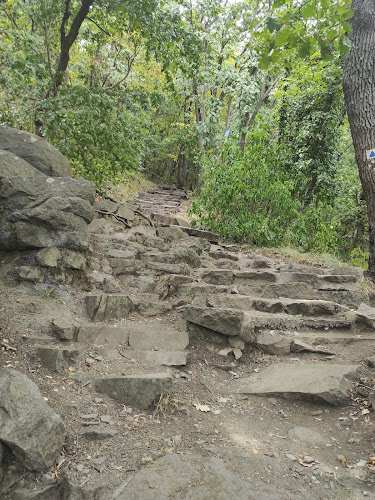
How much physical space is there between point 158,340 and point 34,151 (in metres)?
4.01

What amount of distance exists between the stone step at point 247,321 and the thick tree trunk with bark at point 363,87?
2204 millimetres

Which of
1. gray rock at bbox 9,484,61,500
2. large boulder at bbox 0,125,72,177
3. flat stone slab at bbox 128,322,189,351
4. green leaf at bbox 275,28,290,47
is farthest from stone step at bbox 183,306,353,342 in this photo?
large boulder at bbox 0,125,72,177

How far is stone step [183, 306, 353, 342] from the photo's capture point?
14.1ft

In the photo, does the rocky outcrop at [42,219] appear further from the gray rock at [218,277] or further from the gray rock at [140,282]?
the gray rock at [218,277]

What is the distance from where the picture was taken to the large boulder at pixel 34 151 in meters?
6.24

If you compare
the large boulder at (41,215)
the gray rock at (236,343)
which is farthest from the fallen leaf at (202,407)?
the large boulder at (41,215)

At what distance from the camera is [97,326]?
168 inches

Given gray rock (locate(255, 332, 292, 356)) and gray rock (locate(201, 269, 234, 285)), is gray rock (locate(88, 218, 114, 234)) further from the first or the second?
gray rock (locate(255, 332, 292, 356))

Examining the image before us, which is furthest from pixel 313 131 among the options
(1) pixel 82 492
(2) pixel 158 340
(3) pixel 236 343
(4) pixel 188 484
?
(1) pixel 82 492

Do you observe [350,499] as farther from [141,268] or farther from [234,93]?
[234,93]

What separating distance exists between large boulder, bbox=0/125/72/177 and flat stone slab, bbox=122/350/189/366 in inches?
145

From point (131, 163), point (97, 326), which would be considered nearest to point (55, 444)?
point (97, 326)

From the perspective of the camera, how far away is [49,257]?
193 inches

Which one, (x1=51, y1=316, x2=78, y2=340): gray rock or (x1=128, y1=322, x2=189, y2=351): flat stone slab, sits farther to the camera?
(x1=128, y1=322, x2=189, y2=351): flat stone slab
